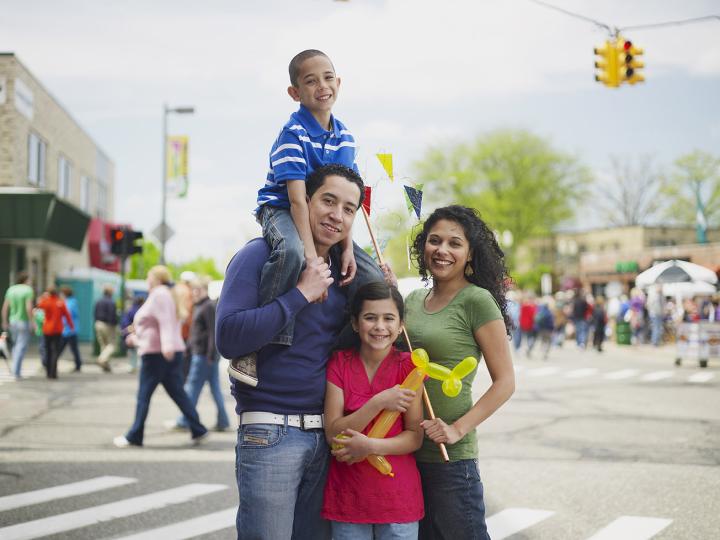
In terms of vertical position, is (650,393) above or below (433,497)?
below

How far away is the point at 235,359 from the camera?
3.06 m

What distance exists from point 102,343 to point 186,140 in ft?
49.0

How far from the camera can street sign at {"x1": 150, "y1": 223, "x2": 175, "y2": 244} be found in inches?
1048

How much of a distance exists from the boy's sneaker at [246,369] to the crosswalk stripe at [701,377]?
16275mm

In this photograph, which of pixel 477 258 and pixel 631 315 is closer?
pixel 477 258

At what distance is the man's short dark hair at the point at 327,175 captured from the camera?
10.7ft

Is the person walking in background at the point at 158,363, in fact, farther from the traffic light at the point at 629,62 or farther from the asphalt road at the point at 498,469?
the traffic light at the point at 629,62

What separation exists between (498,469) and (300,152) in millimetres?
5582

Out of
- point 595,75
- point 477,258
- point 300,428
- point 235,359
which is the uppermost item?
point 595,75

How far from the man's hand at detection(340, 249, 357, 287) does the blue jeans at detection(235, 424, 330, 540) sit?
60 centimetres

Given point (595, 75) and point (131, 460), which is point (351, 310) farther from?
point (595, 75)

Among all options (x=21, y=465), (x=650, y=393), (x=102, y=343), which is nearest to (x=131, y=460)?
(x=21, y=465)

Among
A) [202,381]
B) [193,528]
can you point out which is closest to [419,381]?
[193,528]

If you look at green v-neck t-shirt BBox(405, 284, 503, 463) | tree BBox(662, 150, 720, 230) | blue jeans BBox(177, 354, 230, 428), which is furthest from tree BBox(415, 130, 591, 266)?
green v-neck t-shirt BBox(405, 284, 503, 463)
